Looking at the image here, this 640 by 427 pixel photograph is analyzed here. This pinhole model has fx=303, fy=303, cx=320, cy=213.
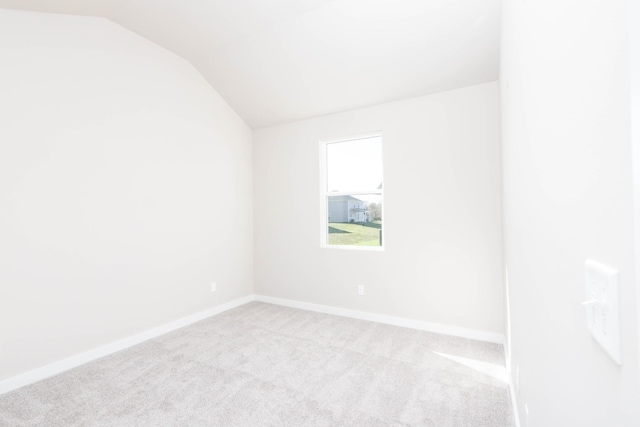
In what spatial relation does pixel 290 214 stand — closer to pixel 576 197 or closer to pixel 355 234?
pixel 355 234

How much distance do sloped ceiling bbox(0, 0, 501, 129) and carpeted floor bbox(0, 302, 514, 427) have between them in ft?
8.58

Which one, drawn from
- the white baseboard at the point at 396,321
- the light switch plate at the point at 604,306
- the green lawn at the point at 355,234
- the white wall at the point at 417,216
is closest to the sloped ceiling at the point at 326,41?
the white wall at the point at 417,216

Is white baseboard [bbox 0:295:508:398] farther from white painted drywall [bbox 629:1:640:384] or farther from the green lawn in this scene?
white painted drywall [bbox 629:1:640:384]

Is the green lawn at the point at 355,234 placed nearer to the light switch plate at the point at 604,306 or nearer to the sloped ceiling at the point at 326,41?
the sloped ceiling at the point at 326,41

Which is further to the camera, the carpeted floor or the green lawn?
the green lawn

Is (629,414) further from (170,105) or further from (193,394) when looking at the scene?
(170,105)

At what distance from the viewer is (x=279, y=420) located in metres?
1.88

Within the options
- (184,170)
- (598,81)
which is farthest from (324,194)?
(598,81)

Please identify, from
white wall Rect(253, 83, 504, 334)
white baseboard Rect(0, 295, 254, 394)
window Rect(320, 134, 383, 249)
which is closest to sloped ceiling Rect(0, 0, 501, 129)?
white wall Rect(253, 83, 504, 334)

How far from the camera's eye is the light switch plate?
42cm

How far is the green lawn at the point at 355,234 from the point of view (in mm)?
3697

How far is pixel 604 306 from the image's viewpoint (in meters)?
0.46

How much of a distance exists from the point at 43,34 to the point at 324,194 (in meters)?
3.02

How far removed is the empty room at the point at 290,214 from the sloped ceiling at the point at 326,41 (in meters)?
0.02
